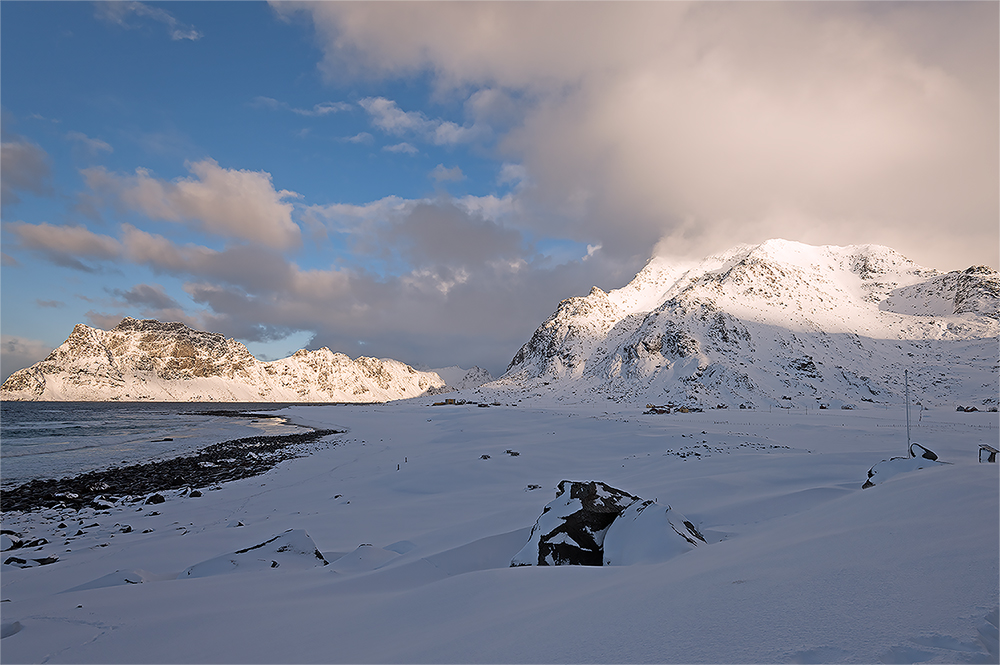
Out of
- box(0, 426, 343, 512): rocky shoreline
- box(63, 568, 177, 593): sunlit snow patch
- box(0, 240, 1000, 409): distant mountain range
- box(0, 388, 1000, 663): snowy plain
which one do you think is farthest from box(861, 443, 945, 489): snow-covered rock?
box(0, 240, 1000, 409): distant mountain range

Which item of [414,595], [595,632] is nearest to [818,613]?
[595,632]

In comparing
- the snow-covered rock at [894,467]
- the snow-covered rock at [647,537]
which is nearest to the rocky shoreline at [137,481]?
the snow-covered rock at [647,537]

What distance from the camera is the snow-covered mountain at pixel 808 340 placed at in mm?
53062

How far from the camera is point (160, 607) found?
12.5 ft

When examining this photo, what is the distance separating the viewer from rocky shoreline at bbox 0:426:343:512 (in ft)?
42.0

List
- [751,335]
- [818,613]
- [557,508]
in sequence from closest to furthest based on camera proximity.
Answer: [818,613] → [557,508] → [751,335]

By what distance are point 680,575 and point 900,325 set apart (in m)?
86.7

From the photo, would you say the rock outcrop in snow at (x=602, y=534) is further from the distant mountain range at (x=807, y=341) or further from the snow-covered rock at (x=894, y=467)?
the distant mountain range at (x=807, y=341)

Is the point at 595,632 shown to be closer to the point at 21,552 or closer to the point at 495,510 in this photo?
the point at 495,510

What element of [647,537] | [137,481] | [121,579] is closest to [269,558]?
[121,579]

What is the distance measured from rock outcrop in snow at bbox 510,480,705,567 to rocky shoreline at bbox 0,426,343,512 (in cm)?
1300

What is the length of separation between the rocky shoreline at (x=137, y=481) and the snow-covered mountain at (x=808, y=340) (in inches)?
1970

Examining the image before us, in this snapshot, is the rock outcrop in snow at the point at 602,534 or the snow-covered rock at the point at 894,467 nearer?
the rock outcrop in snow at the point at 602,534

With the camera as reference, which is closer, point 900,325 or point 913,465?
point 913,465
